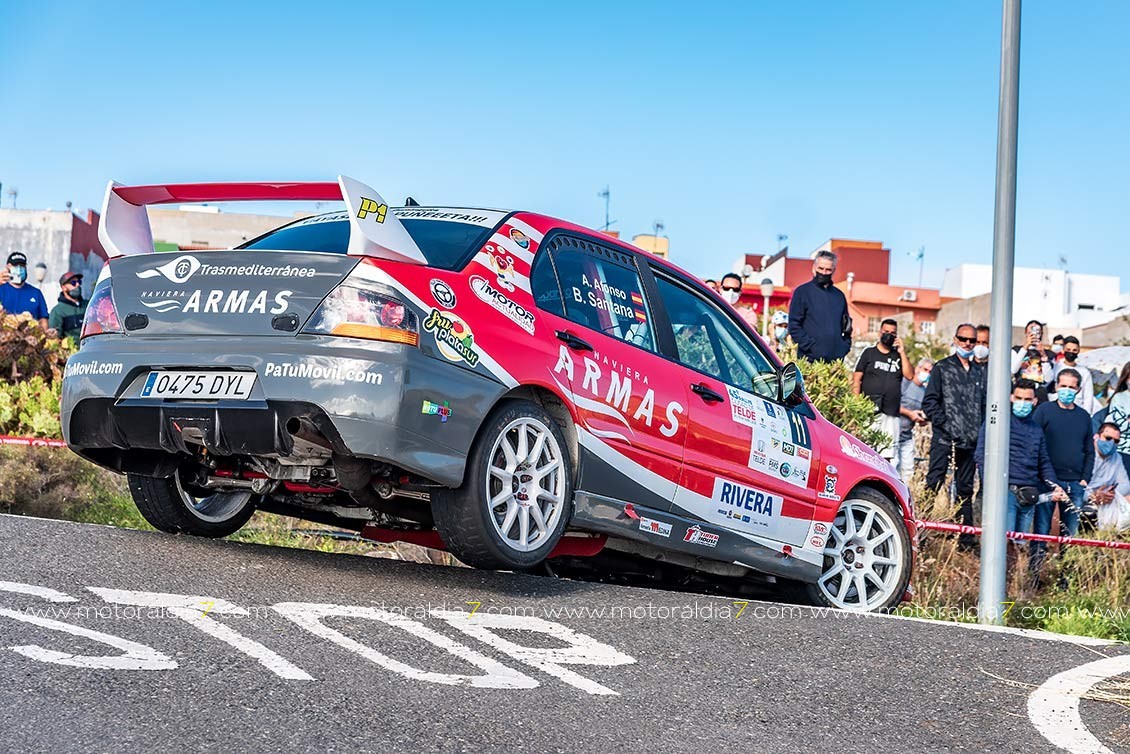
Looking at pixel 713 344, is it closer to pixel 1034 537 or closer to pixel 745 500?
pixel 745 500

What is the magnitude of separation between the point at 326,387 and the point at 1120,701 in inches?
123

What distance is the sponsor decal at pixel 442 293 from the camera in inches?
206

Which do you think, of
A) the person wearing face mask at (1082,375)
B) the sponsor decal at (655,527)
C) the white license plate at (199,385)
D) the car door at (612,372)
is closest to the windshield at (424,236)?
the car door at (612,372)

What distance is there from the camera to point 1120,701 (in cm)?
456

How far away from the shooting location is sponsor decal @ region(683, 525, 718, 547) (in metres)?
6.33

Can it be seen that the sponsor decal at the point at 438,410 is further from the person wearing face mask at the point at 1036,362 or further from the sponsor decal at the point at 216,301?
the person wearing face mask at the point at 1036,362

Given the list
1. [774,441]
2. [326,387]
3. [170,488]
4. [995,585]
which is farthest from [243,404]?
[995,585]

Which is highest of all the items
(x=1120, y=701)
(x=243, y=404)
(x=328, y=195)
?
(x=328, y=195)

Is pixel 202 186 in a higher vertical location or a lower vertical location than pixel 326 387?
higher

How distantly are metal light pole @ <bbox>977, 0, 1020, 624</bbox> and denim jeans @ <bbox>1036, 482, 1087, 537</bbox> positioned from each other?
9.93ft

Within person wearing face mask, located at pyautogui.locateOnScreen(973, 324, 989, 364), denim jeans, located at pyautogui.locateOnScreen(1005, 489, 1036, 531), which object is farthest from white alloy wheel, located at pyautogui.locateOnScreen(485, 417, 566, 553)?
person wearing face mask, located at pyautogui.locateOnScreen(973, 324, 989, 364)

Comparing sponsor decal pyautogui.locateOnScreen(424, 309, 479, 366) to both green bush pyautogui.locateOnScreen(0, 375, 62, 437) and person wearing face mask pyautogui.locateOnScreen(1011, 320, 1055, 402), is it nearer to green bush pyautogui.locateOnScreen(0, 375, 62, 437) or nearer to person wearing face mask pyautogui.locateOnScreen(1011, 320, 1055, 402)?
green bush pyautogui.locateOnScreen(0, 375, 62, 437)

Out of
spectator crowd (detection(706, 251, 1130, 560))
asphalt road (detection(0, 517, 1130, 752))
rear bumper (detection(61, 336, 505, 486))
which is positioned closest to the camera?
asphalt road (detection(0, 517, 1130, 752))

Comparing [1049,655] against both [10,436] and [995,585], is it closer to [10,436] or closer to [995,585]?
[995,585]
